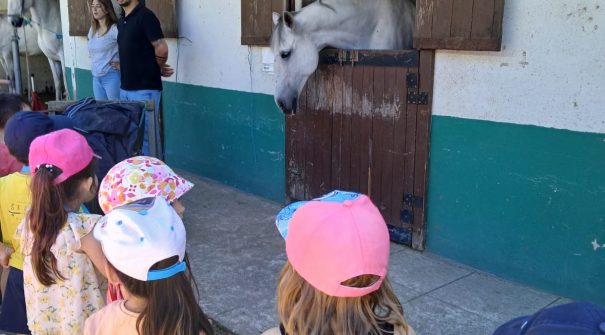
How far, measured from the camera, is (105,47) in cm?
562

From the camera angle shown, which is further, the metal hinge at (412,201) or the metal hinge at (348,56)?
the metal hinge at (348,56)

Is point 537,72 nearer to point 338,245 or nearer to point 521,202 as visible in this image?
point 521,202

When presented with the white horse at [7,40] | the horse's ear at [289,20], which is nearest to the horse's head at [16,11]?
the white horse at [7,40]

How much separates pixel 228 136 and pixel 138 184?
3.48m

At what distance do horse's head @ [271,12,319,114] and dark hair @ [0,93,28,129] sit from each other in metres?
1.79

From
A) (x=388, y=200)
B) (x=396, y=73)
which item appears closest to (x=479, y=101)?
(x=396, y=73)

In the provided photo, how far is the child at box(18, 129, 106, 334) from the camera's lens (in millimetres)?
2168

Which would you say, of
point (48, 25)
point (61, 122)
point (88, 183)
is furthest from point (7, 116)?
point (48, 25)

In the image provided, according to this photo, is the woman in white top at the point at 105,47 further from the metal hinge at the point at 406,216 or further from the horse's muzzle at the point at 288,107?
the metal hinge at the point at 406,216

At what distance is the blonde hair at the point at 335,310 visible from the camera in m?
1.53

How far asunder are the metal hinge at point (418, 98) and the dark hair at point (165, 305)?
8.45 feet

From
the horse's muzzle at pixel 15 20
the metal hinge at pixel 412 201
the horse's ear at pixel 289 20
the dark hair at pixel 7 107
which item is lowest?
the metal hinge at pixel 412 201

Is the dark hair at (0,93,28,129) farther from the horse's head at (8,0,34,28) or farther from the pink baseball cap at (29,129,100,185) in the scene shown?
the horse's head at (8,0,34,28)

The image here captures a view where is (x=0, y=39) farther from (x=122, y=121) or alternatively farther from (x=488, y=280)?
(x=488, y=280)
